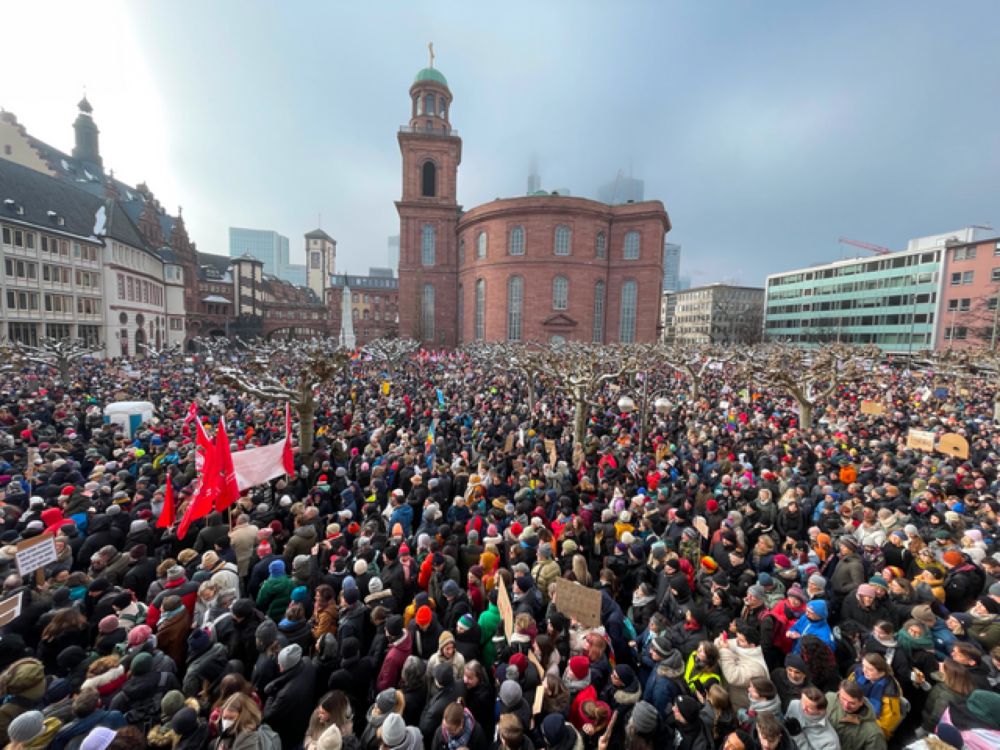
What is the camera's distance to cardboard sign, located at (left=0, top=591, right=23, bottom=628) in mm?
4184

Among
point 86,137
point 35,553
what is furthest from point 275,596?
point 86,137

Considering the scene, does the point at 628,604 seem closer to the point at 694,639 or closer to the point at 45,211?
the point at 694,639

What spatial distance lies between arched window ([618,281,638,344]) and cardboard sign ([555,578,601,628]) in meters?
49.1

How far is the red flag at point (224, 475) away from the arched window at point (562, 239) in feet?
151

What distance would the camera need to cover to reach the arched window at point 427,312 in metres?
55.5

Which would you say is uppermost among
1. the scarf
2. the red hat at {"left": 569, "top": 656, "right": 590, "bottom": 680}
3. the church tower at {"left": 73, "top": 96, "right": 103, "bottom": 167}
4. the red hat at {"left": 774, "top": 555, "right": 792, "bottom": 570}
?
the church tower at {"left": 73, "top": 96, "right": 103, "bottom": 167}

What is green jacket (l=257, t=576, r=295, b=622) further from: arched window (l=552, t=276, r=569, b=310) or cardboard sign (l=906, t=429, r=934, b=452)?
arched window (l=552, t=276, r=569, b=310)

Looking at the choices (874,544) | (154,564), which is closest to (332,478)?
(154,564)

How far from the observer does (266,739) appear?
3.20 m

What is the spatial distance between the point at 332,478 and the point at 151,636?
17.3ft

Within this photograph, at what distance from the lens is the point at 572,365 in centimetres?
2270

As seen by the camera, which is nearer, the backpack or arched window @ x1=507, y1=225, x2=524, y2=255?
the backpack

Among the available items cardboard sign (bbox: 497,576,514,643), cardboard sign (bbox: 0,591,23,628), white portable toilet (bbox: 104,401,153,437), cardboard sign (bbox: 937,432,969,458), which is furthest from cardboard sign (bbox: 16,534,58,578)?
cardboard sign (bbox: 937,432,969,458)

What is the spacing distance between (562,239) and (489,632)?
48913 mm
